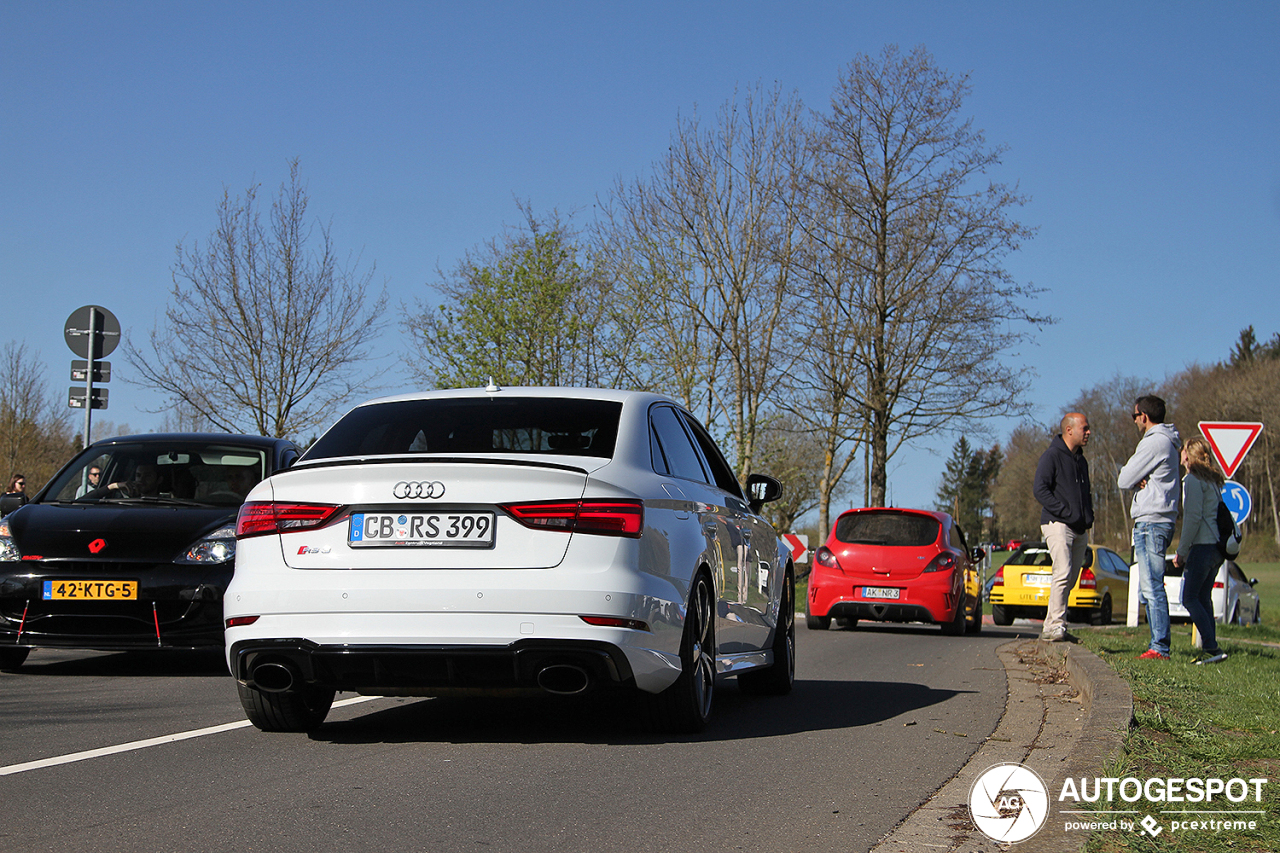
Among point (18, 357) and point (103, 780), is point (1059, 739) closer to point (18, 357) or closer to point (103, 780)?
point (103, 780)

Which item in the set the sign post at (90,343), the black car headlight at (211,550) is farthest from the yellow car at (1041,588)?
the black car headlight at (211,550)

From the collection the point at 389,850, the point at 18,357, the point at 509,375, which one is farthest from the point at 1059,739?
the point at 18,357

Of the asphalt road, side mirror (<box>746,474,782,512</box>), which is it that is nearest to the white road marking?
the asphalt road

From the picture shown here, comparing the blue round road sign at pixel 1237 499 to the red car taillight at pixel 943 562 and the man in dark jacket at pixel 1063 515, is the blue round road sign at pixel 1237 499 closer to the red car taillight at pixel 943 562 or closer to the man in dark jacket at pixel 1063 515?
the red car taillight at pixel 943 562

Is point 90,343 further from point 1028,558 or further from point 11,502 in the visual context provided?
point 1028,558

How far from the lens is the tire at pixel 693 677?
6301 mm

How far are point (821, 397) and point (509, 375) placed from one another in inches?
308

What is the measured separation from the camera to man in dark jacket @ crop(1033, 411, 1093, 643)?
Result: 11.9 metres

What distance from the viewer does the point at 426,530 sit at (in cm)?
575

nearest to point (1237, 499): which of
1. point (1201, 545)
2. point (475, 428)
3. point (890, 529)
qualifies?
point (890, 529)

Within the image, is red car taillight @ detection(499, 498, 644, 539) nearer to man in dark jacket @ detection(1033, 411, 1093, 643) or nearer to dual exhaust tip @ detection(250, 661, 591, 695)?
dual exhaust tip @ detection(250, 661, 591, 695)

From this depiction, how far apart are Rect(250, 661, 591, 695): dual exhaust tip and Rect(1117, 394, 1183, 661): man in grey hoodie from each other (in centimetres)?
627

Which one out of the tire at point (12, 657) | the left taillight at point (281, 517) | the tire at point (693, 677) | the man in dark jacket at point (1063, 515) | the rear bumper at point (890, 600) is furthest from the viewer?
the rear bumper at point (890, 600)

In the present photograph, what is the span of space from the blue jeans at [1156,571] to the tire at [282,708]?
6780mm
